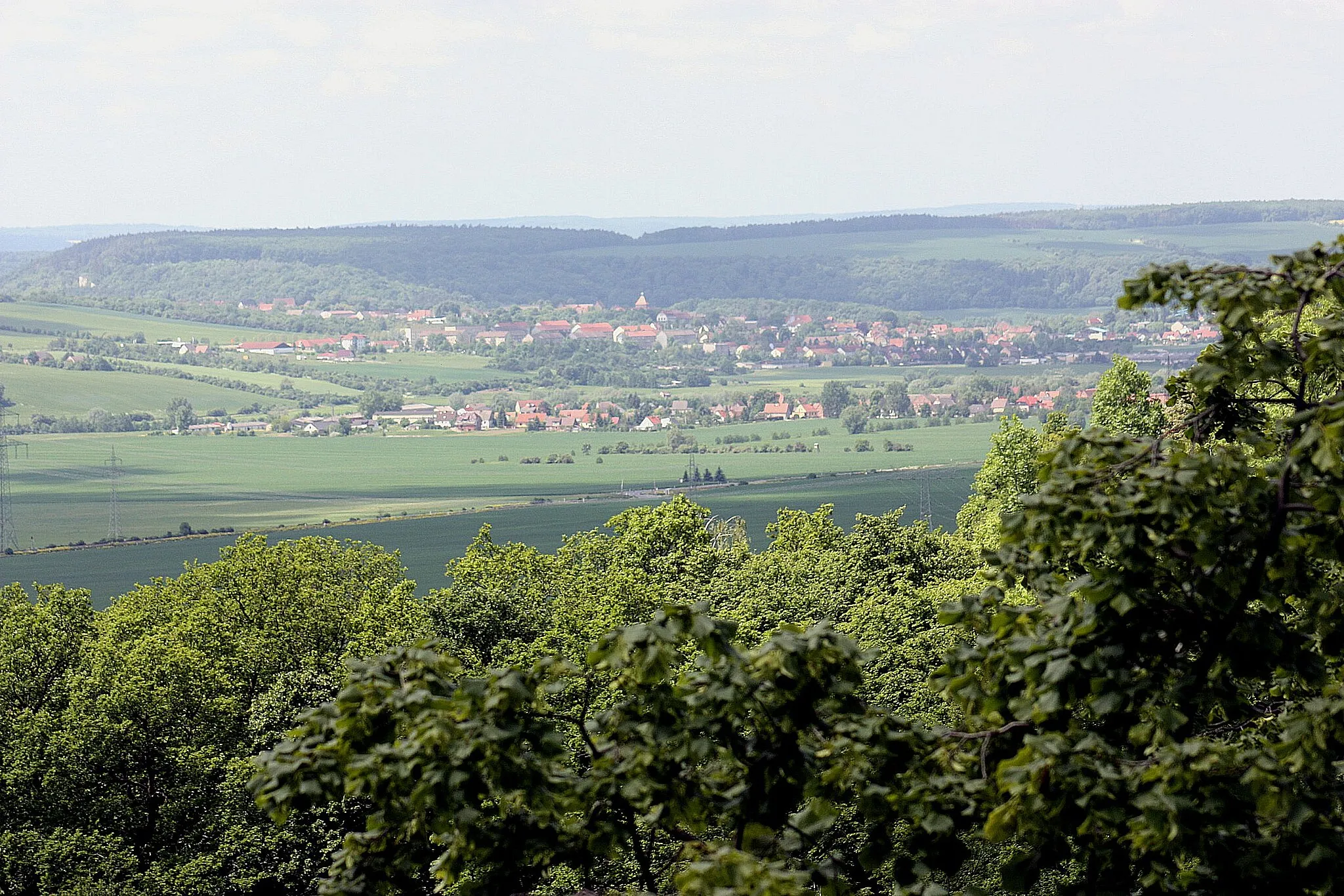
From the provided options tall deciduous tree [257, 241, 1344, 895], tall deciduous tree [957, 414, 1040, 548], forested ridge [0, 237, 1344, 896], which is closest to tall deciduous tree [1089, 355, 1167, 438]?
tall deciduous tree [957, 414, 1040, 548]

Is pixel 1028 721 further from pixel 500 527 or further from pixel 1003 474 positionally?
pixel 500 527

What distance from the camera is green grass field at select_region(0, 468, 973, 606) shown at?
121688 millimetres

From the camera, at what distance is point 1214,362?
9898 mm

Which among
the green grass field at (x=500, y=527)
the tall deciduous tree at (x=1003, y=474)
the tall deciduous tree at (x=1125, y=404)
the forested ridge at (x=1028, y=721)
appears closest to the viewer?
the forested ridge at (x=1028, y=721)

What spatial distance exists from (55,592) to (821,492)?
131m

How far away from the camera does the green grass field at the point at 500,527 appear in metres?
122

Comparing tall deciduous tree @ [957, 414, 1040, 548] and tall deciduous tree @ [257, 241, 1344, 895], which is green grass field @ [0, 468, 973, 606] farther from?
tall deciduous tree @ [257, 241, 1344, 895]

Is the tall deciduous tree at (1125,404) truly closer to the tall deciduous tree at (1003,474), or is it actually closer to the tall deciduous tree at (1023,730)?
the tall deciduous tree at (1003,474)

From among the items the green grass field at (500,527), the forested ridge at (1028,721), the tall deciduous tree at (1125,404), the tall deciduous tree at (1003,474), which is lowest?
the green grass field at (500,527)

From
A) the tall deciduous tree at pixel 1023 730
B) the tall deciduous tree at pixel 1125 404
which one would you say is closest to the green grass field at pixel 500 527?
the tall deciduous tree at pixel 1125 404

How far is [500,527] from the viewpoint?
152 m

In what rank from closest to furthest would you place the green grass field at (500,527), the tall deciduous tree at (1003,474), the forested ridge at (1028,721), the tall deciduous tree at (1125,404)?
the forested ridge at (1028,721) < the tall deciduous tree at (1125,404) < the tall deciduous tree at (1003,474) < the green grass field at (500,527)

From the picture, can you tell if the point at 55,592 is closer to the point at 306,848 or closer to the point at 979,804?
the point at 306,848

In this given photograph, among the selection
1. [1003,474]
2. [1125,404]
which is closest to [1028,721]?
[1125,404]
